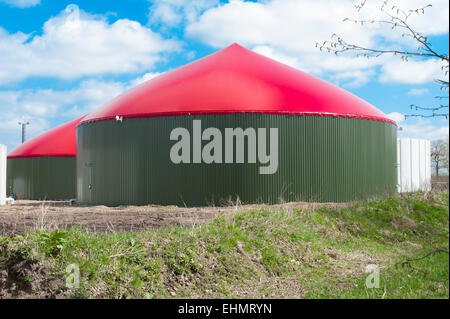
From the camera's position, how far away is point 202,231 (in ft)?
26.8

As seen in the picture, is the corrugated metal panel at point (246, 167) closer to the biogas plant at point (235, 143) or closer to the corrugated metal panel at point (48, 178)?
the biogas plant at point (235, 143)

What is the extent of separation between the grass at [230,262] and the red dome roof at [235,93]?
23.4 ft

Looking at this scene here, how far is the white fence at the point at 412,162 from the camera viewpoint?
917 inches

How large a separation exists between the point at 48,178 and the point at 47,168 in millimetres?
550

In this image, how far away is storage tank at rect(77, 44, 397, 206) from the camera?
1576 centimetres

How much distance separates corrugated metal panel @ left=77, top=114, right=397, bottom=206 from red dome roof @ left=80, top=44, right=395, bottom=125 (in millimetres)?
322

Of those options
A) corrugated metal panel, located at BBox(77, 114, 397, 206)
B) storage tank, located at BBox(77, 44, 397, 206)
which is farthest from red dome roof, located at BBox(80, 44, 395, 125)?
corrugated metal panel, located at BBox(77, 114, 397, 206)

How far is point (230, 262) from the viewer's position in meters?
7.41

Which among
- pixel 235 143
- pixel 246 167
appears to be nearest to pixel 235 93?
pixel 235 143

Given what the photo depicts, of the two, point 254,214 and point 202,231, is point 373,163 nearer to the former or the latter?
point 254,214

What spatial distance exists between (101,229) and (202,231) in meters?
2.31

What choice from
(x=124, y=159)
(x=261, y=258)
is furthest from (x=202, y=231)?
(x=124, y=159)

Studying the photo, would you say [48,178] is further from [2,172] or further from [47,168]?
[2,172]
